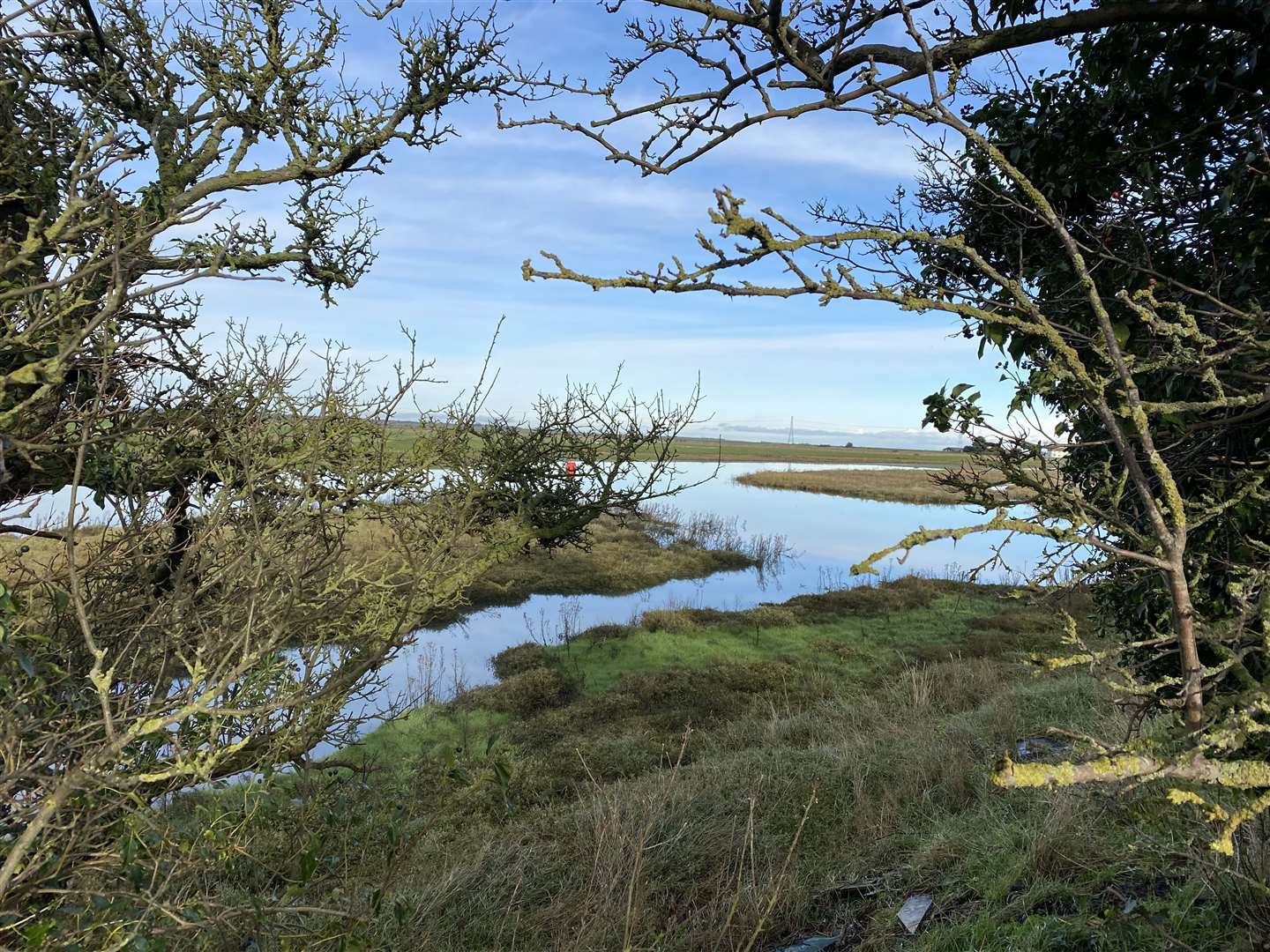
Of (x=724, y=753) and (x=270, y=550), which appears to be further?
(x=724, y=753)

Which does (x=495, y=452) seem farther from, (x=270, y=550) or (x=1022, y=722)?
(x=1022, y=722)

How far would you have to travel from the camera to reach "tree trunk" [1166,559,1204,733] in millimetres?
1339

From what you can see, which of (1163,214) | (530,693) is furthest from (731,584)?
(1163,214)

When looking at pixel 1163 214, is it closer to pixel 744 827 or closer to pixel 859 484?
pixel 744 827

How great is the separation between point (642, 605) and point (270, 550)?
62.7 ft

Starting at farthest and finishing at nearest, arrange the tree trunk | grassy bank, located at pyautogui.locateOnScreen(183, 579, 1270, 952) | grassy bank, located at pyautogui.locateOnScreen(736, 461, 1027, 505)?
grassy bank, located at pyautogui.locateOnScreen(736, 461, 1027, 505)
grassy bank, located at pyautogui.locateOnScreen(183, 579, 1270, 952)
the tree trunk

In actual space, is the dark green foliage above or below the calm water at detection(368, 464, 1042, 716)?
above

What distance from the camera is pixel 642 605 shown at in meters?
21.8

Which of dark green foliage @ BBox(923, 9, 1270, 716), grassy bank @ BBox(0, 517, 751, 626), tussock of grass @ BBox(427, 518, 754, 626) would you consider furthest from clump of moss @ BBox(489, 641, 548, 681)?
dark green foliage @ BBox(923, 9, 1270, 716)

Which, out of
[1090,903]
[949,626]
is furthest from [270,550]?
[949,626]

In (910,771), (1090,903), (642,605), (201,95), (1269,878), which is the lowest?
(642,605)

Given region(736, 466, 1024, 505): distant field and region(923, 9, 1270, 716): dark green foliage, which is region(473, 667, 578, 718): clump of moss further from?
region(736, 466, 1024, 505): distant field

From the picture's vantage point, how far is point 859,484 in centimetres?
6006

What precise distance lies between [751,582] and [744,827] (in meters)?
19.5
